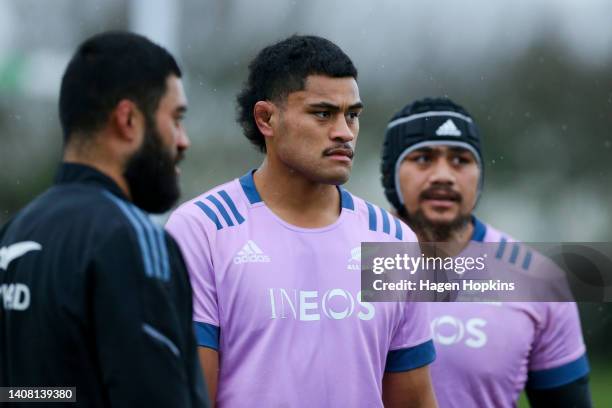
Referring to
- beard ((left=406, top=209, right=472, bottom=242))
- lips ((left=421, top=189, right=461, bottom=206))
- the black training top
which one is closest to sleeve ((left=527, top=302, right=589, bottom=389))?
beard ((left=406, top=209, right=472, bottom=242))

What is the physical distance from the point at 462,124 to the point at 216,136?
1264cm

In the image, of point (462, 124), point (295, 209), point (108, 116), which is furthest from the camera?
point (462, 124)

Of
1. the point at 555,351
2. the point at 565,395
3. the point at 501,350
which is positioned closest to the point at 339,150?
the point at 501,350

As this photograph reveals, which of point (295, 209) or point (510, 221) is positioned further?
point (510, 221)

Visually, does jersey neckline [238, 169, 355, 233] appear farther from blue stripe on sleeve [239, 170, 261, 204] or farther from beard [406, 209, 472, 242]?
beard [406, 209, 472, 242]

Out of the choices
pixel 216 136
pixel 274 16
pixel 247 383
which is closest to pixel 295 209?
pixel 247 383

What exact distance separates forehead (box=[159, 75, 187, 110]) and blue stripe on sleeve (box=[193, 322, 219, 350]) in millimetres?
1205

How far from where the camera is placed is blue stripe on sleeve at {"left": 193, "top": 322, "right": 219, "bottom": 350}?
186 inches

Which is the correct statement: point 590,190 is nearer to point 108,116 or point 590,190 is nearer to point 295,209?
point 295,209

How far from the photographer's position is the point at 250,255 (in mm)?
4887

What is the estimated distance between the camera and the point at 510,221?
17984 millimetres

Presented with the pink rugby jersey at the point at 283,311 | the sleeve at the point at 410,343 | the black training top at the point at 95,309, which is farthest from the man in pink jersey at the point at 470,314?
the black training top at the point at 95,309

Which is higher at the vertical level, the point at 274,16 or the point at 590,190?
the point at 274,16

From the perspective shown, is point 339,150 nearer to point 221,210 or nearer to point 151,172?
point 221,210
